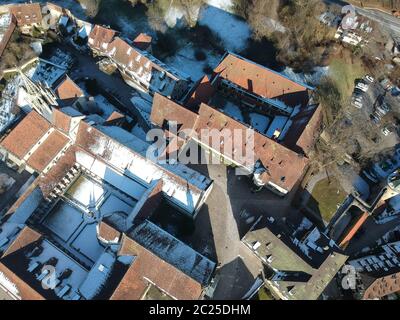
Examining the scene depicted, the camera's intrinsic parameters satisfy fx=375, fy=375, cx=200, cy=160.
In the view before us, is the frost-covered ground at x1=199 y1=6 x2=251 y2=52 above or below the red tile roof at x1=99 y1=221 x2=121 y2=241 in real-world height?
above

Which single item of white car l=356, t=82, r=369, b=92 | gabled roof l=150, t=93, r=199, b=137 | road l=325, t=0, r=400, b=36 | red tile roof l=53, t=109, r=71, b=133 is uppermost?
road l=325, t=0, r=400, b=36

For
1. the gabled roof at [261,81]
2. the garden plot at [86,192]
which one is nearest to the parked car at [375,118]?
the gabled roof at [261,81]

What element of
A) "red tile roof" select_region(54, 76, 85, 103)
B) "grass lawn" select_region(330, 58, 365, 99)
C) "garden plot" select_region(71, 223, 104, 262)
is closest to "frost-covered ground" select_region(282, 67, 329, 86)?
"grass lawn" select_region(330, 58, 365, 99)

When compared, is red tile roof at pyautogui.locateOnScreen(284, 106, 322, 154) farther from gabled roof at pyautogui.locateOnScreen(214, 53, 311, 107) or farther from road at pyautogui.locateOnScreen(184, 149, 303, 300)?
road at pyautogui.locateOnScreen(184, 149, 303, 300)

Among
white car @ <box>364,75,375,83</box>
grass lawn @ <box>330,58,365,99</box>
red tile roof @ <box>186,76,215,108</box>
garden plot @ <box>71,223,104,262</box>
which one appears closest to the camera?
garden plot @ <box>71,223,104,262</box>

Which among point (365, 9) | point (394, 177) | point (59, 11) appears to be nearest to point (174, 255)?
point (394, 177)
